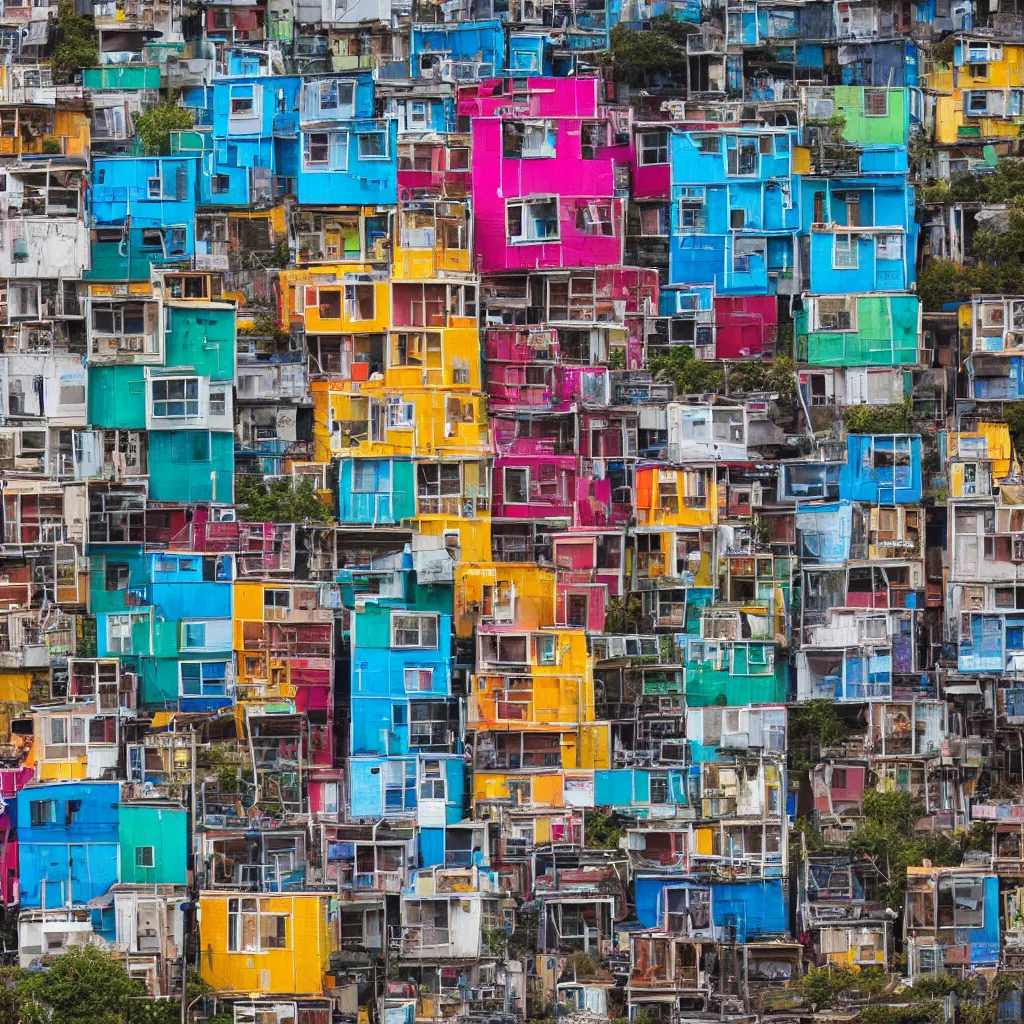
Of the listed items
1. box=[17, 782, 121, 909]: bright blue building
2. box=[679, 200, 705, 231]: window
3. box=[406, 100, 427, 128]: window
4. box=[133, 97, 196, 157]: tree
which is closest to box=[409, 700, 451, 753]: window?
box=[17, 782, 121, 909]: bright blue building

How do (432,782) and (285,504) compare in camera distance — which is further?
(285,504)

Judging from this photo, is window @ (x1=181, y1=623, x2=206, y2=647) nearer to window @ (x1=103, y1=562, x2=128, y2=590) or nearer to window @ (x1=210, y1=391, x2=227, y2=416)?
window @ (x1=103, y1=562, x2=128, y2=590)

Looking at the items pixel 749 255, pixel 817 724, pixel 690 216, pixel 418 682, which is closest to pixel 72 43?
pixel 690 216

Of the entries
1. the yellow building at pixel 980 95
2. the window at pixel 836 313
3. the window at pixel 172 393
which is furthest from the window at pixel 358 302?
the yellow building at pixel 980 95

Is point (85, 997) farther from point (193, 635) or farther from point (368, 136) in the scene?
point (368, 136)

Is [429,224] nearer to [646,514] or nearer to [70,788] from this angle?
[646,514]

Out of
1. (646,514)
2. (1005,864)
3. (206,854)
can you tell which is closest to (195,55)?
(646,514)
